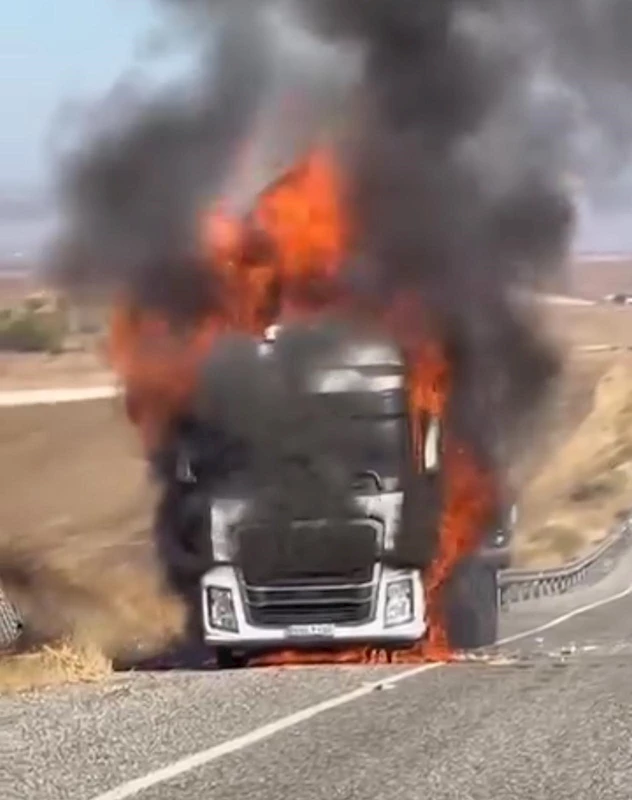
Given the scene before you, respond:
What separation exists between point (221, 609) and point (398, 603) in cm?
160

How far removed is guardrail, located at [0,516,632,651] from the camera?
64.0 ft

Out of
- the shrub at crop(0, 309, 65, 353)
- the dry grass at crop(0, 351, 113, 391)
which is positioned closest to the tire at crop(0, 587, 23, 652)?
the dry grass at crop(0, 351, 113, 391)

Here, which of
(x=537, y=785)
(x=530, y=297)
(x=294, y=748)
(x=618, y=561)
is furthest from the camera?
(x=618, y=561)

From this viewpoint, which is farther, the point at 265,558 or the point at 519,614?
the point at 519,614

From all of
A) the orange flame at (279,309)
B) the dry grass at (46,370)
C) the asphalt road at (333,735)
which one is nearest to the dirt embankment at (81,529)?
the orange flame at (279,309)

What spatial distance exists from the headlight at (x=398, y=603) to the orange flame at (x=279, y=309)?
1.45m

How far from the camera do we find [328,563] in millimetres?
16453

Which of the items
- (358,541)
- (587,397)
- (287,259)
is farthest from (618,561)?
(587,397)

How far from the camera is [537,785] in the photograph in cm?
821

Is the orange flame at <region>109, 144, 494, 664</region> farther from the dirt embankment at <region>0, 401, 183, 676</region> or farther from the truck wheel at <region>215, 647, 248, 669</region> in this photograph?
the truck wheel at <region>215, 647, 248, 669</region>

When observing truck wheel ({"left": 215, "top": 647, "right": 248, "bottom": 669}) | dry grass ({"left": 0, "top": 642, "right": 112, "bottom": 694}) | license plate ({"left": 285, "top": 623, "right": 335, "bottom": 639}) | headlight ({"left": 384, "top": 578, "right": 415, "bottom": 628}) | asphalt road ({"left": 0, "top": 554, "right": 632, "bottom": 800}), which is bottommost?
truck wheel ({"left": 215, "top": 647, "right": 248, "bottom": 669})

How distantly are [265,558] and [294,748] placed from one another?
22.9 ft

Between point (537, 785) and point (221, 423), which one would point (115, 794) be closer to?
point (537, 785)

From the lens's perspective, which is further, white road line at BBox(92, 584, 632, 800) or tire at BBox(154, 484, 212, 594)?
tire at BBox(154, 484, 212, 594)
